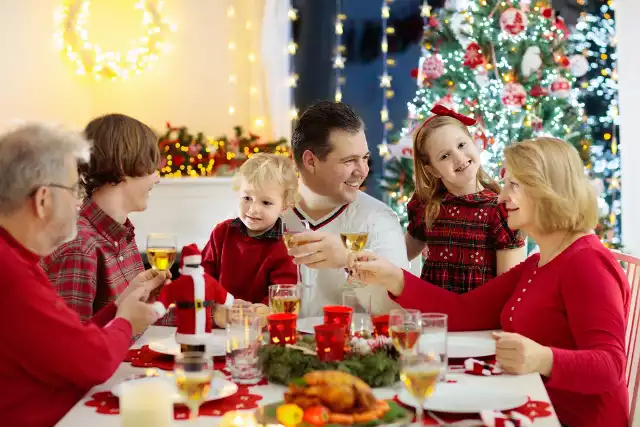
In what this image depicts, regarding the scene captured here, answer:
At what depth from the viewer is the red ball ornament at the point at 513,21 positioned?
542 cm

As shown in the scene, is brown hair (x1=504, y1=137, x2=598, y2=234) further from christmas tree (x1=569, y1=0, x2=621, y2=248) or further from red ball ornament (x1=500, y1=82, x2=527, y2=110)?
christmas tree (x1=569, y1=0, x2=621, y2=248)

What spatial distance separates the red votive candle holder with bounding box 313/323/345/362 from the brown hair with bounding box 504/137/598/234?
27.2 inches

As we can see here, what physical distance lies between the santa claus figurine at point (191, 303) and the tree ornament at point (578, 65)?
455cm

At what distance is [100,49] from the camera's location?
648 cm

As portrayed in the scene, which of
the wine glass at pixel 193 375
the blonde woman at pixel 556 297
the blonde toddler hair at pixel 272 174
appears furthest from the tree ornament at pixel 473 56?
the wine glass at pixel 193 375

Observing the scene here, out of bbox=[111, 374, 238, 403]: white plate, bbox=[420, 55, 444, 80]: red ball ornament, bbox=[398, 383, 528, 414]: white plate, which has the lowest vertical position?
bbox=[111, 374, 238, 403]: white plate

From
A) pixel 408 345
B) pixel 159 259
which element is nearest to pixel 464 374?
pixel 408 345

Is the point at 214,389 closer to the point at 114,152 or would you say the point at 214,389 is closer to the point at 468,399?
the point at 468,399

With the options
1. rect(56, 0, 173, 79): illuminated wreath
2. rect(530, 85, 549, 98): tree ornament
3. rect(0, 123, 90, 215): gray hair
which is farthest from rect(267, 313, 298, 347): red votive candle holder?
rect(56, 0, 173, 79): illuminated wreath

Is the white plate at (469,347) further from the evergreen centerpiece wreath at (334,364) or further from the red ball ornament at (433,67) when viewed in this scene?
the red ball ornament at (433,67)

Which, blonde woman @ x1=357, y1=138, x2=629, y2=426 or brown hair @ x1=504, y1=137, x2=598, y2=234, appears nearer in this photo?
blonde woman @ x1=357, y1=138, x2=629, y2=426

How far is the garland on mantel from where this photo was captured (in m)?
6.06

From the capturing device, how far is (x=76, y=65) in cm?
633

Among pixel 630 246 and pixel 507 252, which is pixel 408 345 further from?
pixel 630 246
